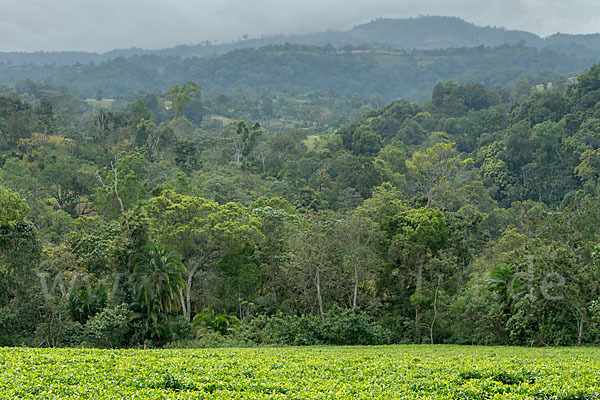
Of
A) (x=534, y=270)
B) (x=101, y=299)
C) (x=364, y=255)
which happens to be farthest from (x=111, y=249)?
(x=534, y=270)

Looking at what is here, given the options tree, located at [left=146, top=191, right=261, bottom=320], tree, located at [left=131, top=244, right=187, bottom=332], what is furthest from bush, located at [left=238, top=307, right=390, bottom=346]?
tree, located at [left=146, top=191, right=261, bottom=320]

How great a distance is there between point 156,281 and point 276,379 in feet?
47.6

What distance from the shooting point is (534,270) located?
22.4 meters

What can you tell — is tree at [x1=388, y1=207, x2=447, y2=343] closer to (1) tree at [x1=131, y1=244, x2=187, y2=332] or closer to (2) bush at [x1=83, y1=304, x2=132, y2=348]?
(1) tree at [x1=131, y1=244, x2=187, y2=332]

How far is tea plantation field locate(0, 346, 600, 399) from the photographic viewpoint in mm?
9273

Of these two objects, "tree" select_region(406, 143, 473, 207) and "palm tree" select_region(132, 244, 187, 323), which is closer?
"palm tree" select_region(132, 244, 187, 323)

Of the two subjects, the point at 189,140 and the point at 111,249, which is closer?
the point at 111,249

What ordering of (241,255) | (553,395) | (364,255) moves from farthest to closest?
(241,255), (364,255), (553,395)

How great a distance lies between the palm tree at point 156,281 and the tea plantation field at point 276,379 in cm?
1114

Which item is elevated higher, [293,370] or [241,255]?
[293,370]

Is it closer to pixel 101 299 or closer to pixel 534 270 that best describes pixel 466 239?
pixel 534 270

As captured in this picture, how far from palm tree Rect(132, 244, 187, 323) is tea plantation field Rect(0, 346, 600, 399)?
438 inches

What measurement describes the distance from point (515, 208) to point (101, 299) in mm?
38753

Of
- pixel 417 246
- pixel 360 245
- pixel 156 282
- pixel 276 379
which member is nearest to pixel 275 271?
pixel 360 245
